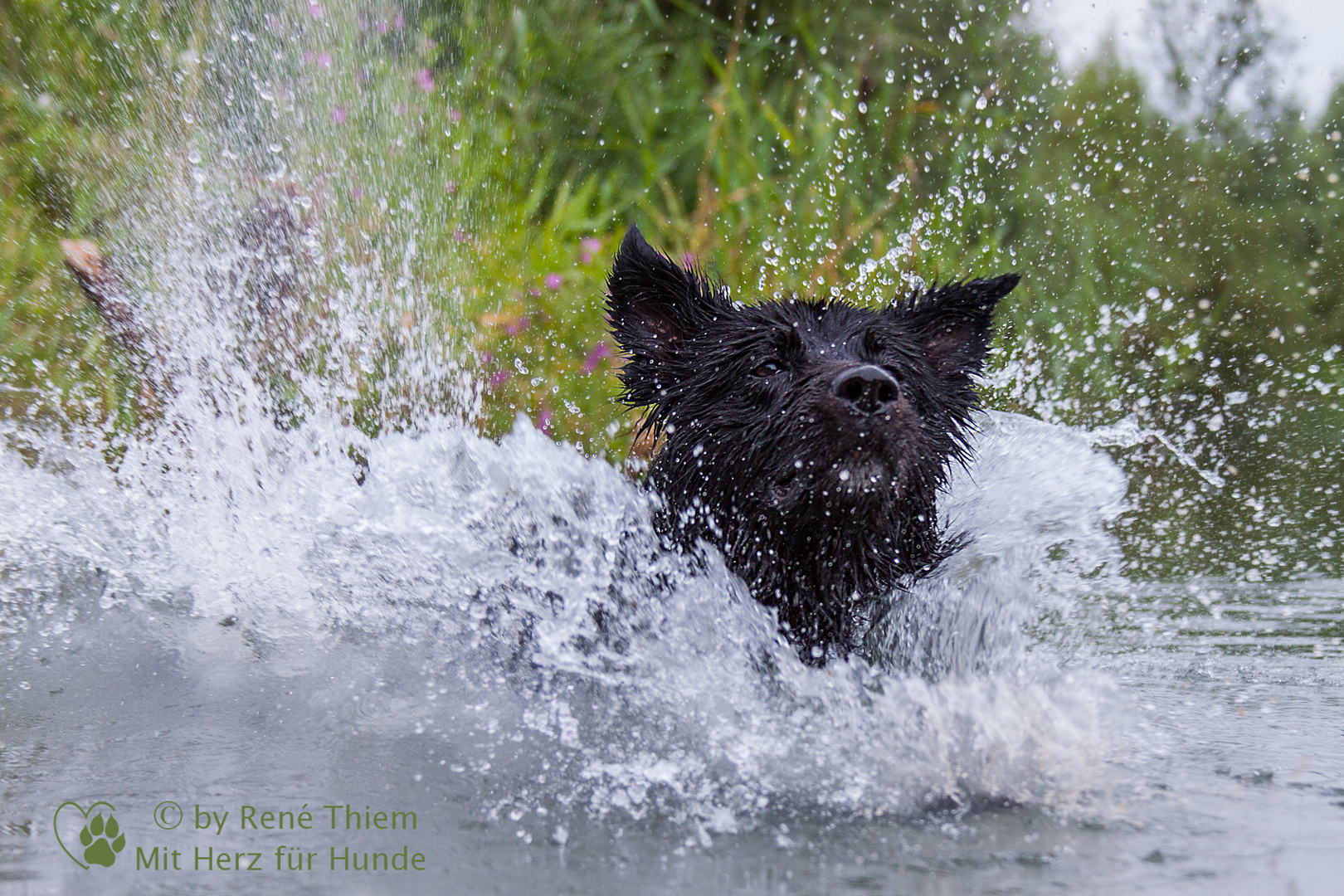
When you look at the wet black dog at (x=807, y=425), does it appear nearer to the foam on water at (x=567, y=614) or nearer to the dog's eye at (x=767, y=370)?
the dog's eye at (x=767, y=370)

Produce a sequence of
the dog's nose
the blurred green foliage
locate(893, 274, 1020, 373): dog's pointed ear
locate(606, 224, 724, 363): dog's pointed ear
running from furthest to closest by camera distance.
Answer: the blurred green foliage
locate(893, 274, 1020, 373): dog's pointed ear
locate(606, 224, 724, 363): dog's pointed ear
the dog's nose

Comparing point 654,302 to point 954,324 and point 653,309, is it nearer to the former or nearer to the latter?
point 653,309

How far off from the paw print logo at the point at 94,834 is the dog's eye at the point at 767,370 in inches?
77.2

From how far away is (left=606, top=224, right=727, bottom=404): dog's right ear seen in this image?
136 inches

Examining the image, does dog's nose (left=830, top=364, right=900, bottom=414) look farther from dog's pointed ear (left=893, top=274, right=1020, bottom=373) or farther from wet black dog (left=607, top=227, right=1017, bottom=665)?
dog's pointed ear (left=893, top=274, right=1020, bottom=373)

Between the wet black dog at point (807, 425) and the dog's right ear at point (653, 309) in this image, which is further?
the dog's right ear at point (653, 309)

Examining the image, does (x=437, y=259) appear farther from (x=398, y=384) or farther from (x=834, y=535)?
(x=834, y=535)

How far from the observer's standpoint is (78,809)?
2270 mm

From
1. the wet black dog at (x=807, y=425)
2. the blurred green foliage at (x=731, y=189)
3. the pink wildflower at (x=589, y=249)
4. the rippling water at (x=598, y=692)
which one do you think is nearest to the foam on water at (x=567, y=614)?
the rippling water at (x=598, y=692)

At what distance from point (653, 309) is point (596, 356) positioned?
279cm

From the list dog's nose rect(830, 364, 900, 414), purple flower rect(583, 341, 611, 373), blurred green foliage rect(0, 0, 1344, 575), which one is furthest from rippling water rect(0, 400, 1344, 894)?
purple flower rect(583, 341, 611, 373)

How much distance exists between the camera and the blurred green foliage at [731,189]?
20.3 feet

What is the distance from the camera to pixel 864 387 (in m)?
2.84

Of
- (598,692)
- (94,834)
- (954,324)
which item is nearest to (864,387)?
(954,324)
